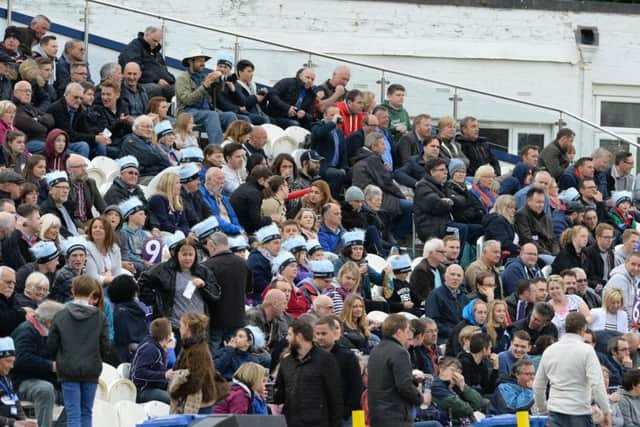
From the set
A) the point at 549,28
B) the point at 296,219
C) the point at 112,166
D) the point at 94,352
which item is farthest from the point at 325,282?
the point at 549,28

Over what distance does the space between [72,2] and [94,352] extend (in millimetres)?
10547

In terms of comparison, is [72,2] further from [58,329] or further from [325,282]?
[58,329]

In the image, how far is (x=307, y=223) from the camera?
2253cm

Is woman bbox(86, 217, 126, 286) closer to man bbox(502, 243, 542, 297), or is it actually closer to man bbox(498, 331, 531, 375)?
man bbox(498, 331, 531, 375)

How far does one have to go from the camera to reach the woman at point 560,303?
73.8 feet

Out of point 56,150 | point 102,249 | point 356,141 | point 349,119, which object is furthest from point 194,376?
point 349,119

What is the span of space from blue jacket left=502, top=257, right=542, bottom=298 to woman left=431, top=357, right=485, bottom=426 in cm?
401

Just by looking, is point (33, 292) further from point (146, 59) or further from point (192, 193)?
point (146, 59)

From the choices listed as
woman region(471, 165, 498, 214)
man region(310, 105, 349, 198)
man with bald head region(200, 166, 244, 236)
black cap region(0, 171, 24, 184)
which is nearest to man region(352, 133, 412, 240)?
man region(310, 105, 349, 198)

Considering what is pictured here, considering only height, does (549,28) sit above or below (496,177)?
above

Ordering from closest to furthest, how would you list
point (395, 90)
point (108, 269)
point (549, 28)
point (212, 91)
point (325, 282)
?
point (108, 269)
point (325, 282)
point (212, 91)
point (395, 90)
point (549, 28)

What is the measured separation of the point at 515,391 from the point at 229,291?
310 cm

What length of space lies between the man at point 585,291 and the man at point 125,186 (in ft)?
17.8

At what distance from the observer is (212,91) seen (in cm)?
2581
